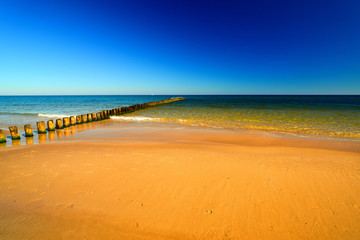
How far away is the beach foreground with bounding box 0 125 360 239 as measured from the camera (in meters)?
2.98

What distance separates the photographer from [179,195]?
3.94 meters

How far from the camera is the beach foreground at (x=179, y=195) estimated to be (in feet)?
Answer: 9.77

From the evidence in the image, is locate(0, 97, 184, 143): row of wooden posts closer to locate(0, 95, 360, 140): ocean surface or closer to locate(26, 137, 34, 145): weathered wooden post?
locate(26, 137, 34, 145): weathered wooden post

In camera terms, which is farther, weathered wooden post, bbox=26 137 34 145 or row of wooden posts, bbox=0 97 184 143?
row of wooden posts, bbox=0 97 184 143

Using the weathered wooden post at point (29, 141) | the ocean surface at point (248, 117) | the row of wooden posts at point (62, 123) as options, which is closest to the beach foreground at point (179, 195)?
the weathered wooden post at point (29, 141)

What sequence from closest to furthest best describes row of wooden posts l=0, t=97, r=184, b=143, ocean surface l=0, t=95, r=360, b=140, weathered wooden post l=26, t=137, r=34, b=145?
1. weathered wooden post l=26, t=137, r=34, b=145
2. row of wooden posts l=0, t=97, r=184, b=143
3. ocean surface l=0, t=95, r=360, b=140

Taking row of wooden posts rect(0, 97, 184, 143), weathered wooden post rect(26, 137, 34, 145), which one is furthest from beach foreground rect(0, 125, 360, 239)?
row of wooden posts rect(0, 97, 184, 143)

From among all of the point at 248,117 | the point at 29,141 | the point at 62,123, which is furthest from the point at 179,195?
the point at 248,117

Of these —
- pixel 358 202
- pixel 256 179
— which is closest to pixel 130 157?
Answer: pixel 256 179

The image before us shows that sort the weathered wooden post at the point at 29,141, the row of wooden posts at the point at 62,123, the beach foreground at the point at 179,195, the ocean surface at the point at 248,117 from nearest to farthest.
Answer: the beach foreground at the point at 179,195, the weathered wooden post at the point at 29,141, the row of wooden posts at the point at 62,123, the ocean surface at the point at 248,117

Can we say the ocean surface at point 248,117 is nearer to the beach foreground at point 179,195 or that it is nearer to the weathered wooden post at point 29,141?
the weathered wooden post at point 29,141

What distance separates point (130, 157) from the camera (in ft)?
20.6

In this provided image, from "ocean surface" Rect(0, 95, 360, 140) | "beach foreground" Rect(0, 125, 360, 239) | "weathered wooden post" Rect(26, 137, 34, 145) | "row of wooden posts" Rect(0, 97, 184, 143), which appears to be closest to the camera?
"beach foreground" Rect(0, 125, 360, 239)

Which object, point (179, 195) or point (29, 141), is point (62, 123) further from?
point (179, 195)
